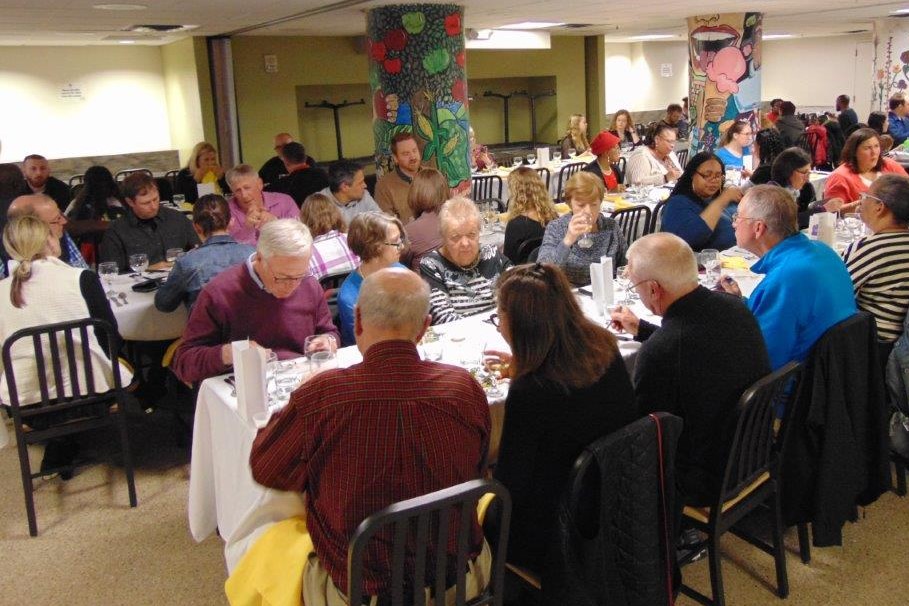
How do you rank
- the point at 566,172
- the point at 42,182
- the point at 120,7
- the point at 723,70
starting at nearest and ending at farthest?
1. the point at 120,7
2. the point at 42,182
3. the point at 566,172
4. the point at 723,70

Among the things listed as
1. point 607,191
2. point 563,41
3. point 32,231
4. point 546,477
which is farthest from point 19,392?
point 563,41

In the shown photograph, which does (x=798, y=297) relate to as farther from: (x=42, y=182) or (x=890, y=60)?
(x=890, y=60)

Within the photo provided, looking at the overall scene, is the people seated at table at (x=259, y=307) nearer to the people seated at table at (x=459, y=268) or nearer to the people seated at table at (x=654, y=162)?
the people seated at table at (x=459, y=268)

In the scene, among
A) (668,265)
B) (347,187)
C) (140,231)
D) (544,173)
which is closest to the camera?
(668,265)

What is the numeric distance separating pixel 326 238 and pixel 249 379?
193 cm

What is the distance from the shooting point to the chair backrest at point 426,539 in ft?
5.66

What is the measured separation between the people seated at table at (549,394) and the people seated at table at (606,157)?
5.22 metres

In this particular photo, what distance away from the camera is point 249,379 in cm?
252

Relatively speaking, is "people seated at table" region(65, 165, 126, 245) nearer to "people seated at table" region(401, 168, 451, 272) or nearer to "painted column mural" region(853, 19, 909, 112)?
"people seated at table" region(401, 168, 451, 272)

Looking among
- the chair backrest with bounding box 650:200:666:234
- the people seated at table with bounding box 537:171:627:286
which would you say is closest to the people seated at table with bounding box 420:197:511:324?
the people seated at table with bounding box 537:171:627:286

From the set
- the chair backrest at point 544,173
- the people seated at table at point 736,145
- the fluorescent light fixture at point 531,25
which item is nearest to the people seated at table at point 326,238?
the people seated at table at point 736,145

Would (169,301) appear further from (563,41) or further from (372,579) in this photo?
(563,41)

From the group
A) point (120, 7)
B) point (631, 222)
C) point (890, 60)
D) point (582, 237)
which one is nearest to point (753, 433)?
point (582, 237)

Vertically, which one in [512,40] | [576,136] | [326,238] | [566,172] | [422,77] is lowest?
[326,238]
